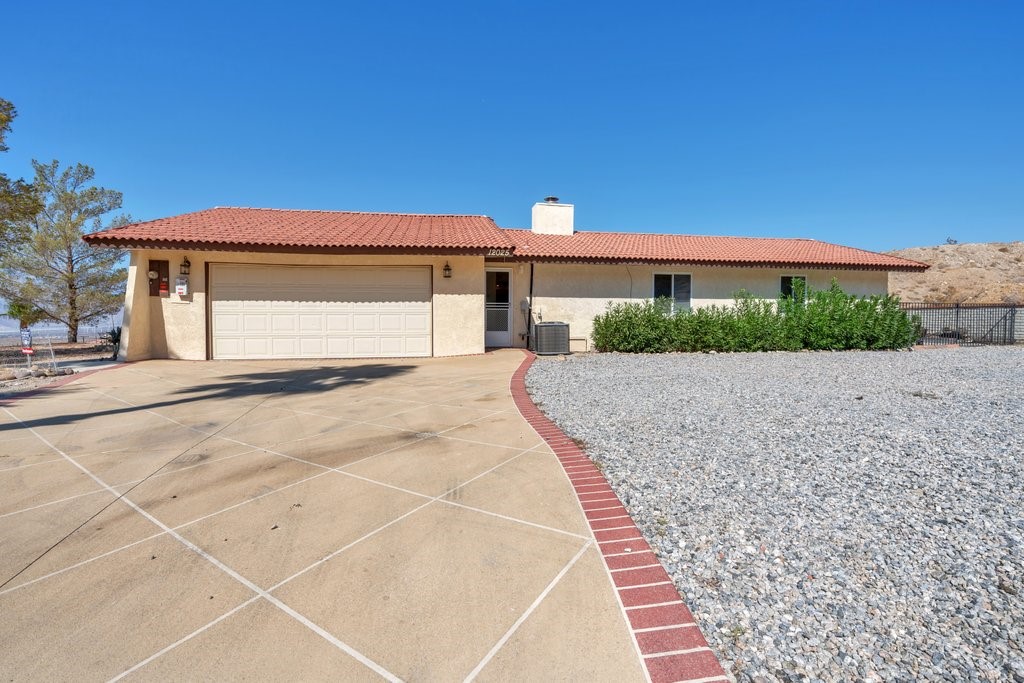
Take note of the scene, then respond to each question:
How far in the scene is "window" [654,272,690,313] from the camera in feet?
53.4

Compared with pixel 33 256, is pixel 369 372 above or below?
below

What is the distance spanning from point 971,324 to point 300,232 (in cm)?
2423

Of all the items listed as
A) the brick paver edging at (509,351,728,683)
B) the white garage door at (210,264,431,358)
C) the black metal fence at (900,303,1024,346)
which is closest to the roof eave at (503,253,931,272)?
the black metal fence at (900,303,1024,346)

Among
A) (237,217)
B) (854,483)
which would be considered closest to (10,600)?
(854,483)

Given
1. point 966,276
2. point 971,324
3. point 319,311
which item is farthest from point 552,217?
point 966,276

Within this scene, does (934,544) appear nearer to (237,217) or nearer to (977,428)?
(977,428)

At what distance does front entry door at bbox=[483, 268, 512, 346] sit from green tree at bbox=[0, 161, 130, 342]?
15.6 meters

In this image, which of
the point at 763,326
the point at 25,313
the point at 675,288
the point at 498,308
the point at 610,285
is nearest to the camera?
the point at 25,313

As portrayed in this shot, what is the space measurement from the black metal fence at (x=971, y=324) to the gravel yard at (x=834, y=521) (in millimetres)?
14717

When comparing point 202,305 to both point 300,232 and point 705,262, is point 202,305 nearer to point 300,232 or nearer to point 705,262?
point 300,232

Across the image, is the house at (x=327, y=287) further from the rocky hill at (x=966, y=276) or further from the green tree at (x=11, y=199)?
the rocky hill at (x=966, y=276)

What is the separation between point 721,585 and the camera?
8.25 ft

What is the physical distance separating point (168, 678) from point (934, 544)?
3941mm

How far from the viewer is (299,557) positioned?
9.42ft
